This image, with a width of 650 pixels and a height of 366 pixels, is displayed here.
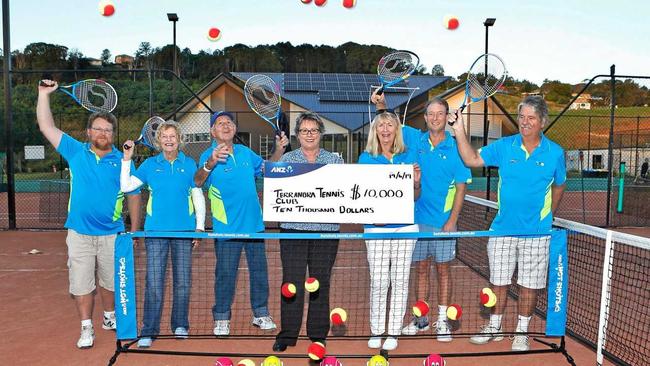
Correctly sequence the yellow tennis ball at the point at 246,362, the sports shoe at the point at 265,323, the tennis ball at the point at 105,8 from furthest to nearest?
the tennis ball at the point at 105,8 < the sports shoe at the point at 265,323 < the yellow tennis ball at the point at 246,362

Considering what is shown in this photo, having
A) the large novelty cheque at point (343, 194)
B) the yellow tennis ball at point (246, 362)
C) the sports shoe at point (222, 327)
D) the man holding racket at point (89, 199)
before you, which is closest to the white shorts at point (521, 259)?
the large novelty cheque at point (343, 194)

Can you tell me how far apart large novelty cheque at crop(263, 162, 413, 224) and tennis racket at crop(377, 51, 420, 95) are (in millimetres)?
1313

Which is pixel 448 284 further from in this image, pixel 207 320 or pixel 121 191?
pixel 121 191

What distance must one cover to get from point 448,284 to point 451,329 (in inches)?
21.5

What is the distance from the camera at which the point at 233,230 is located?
17.2 feet

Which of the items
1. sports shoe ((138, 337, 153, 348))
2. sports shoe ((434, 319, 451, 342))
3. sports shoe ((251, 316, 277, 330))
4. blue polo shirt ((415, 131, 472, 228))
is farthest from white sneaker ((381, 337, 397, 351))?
sports shoe ((138, 337, 153, 348))

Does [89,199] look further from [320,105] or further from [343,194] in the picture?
[320,105]

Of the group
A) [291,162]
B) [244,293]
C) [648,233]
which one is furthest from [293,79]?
[291,162]

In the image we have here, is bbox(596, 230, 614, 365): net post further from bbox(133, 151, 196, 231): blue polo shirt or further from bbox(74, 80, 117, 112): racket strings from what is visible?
bbox(74, 80, 117, 112): racket strings

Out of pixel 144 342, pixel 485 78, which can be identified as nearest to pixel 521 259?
pixel 485 78

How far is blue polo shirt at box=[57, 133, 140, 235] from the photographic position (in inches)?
203

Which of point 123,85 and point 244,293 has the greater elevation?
point 123,85

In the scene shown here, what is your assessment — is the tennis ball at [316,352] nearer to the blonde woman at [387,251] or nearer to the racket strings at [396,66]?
the blonde woman at [387,251]

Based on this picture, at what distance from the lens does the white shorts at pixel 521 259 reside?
16.2ft
